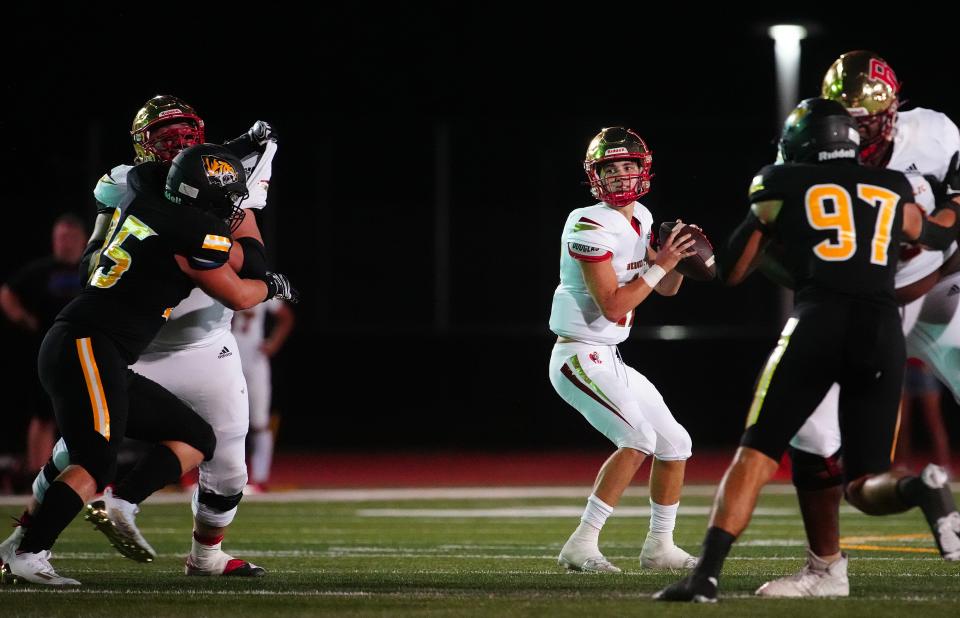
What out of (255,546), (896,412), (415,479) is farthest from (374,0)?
(896,412)

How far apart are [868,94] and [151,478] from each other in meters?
3.13

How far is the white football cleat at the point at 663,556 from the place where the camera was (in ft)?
20.5

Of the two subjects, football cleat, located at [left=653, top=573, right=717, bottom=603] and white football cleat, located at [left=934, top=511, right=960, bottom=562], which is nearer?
white football cleat, located at [left=934, top=511, right=960, bottom=562]

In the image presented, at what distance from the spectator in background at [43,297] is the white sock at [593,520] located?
5.53 m

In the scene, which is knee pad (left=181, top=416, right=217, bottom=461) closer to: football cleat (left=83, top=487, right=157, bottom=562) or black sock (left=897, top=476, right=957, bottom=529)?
football cleat (left=83, top=487, right=157, bottom=562)

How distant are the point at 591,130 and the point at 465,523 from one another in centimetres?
965

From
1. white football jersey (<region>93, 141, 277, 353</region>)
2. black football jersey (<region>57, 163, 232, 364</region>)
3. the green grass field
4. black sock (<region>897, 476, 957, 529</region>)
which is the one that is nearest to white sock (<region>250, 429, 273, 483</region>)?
the green grass field

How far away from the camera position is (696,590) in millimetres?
4648

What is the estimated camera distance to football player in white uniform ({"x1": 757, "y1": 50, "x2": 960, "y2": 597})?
5.03m

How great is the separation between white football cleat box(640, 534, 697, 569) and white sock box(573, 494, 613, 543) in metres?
0.22

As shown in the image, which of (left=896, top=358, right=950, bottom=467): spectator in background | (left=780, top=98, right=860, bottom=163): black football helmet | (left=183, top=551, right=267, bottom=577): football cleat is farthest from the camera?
(left=896, top=358, right=950, bottom=467): spectator in background

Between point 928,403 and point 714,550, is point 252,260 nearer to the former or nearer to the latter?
point 714,550

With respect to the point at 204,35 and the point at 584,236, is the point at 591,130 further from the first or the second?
the point at 584,236

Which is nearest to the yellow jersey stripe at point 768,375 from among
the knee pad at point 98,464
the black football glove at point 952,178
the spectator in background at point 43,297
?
the black football glove at point 952,178
